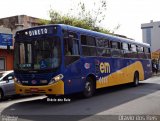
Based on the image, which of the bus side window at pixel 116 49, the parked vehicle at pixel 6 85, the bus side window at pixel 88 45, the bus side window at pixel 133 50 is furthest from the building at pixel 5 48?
the bus side window at pixel 88 45

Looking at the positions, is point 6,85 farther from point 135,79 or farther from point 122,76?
point 135,79

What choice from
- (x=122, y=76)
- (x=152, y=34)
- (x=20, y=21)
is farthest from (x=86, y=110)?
(x=152, y=34)

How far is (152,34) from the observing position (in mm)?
113938

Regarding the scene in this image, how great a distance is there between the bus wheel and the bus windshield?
2.55m

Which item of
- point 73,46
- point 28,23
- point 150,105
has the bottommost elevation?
point 150,105

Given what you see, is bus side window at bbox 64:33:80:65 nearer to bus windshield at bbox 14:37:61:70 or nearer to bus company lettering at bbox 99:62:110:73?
bus windshield at bbox 14:37:61:70

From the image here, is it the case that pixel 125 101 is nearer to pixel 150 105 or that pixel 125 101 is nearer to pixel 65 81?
pixel 150 105

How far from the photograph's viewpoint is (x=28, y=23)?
33469mm

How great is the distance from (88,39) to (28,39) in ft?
Answer: 10.0

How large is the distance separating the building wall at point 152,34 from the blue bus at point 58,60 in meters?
94.0

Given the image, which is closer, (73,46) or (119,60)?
(73,46)

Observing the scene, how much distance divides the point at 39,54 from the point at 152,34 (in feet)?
340

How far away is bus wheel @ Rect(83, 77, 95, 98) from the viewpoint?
1539cm

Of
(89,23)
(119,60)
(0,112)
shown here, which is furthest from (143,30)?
(0,112)
